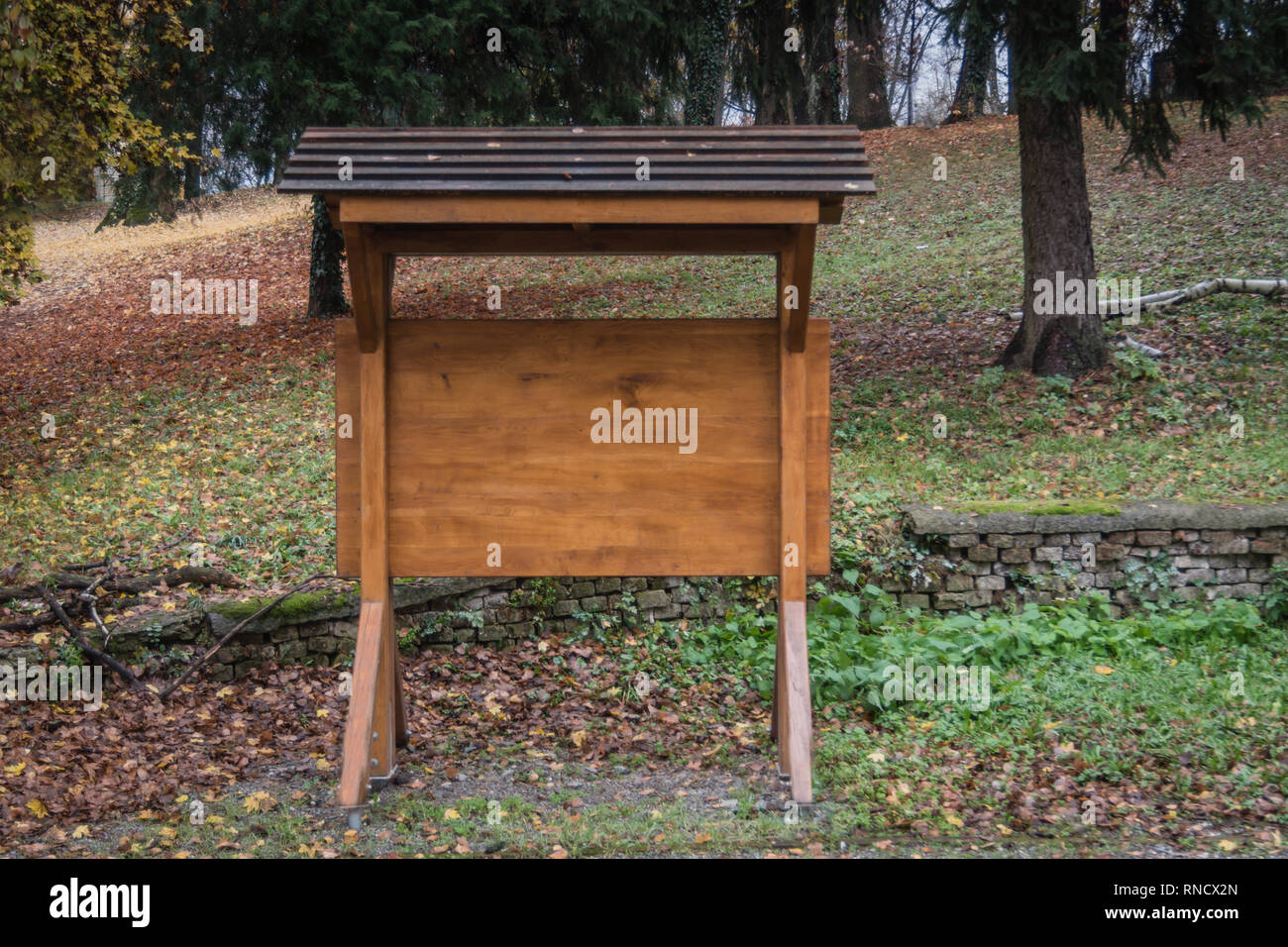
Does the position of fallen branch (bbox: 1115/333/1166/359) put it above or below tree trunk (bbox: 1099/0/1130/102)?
below

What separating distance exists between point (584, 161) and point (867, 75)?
22.7 meters

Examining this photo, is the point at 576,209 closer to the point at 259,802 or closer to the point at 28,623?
the point at 259,802

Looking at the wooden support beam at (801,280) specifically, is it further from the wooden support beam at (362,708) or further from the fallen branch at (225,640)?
the fallen branch at (225,640)

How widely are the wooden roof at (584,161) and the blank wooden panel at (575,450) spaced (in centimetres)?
80

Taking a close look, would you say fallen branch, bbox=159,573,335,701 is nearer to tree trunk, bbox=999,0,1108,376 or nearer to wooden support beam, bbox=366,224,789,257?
wooden support beam, bbox=366,224,789,257

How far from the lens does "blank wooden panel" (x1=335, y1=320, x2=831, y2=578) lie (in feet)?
15.6

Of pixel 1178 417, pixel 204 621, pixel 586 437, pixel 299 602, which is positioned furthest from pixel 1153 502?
pixel 204 621

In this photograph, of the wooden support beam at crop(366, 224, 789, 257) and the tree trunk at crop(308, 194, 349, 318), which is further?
the tree trunk at crop(308, 194, 349, 318)

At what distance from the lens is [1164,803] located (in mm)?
4508

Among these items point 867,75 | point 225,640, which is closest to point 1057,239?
point 225,640

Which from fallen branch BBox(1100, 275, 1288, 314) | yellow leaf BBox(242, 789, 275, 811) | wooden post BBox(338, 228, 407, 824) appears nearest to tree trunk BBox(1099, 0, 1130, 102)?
fallen branch BBox(1100, 275, 1288, 314)

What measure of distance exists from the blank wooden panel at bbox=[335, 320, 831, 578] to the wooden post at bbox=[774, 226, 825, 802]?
10 cm

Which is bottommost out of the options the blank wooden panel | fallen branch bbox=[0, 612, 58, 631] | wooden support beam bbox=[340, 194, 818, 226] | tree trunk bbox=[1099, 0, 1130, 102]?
fallen branch bbox=[0, 612, 58, 631]
